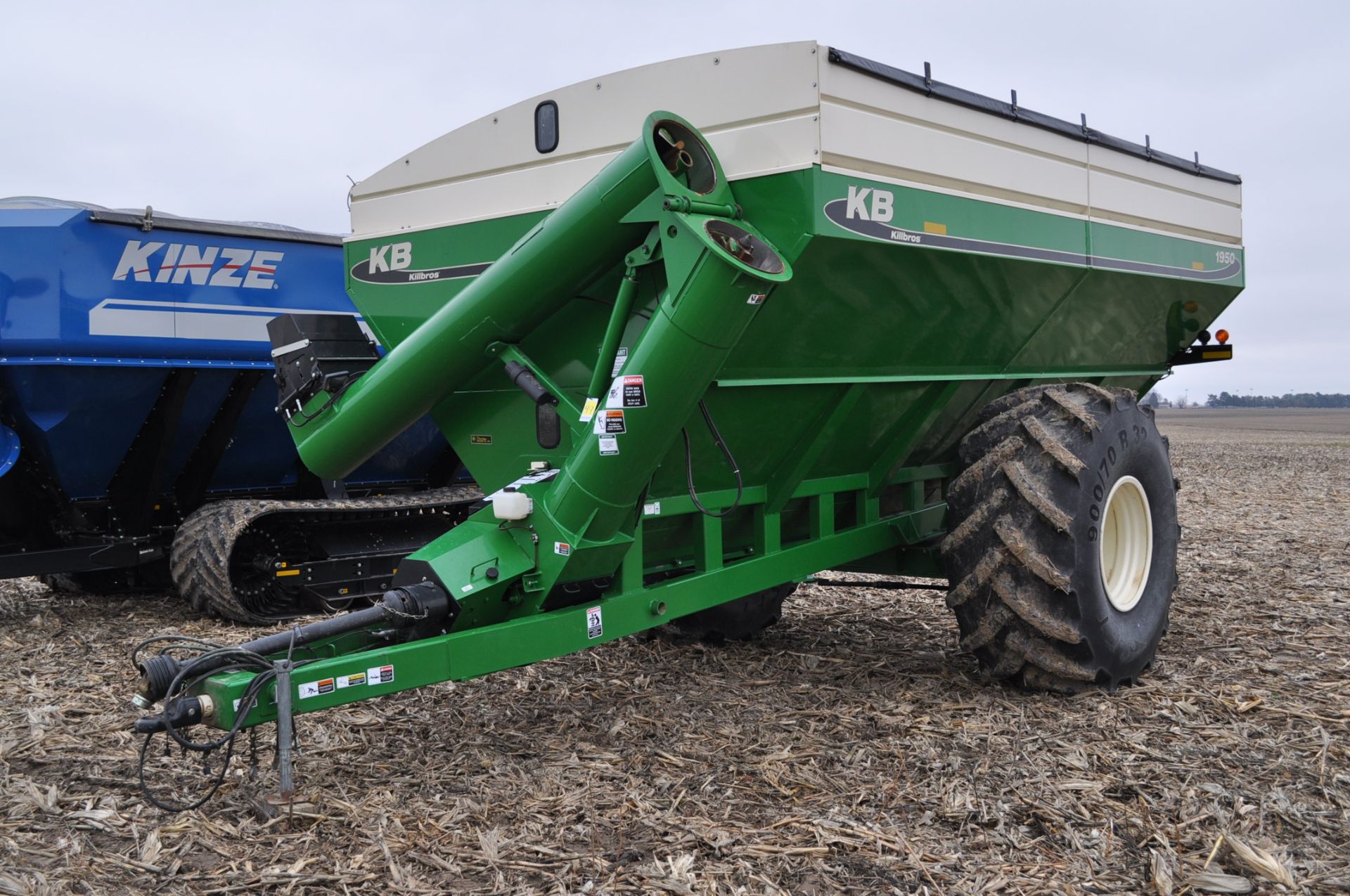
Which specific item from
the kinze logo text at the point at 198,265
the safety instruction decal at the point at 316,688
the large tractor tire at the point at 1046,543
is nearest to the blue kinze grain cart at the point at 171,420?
the kinze logo text at the point at 198,265

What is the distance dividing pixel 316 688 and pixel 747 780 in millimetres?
1386

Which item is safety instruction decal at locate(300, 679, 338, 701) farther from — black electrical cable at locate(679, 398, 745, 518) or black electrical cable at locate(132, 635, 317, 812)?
black electrical cable at locate(679, 398, 745, 518)

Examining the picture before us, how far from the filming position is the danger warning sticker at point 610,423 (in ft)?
12.1

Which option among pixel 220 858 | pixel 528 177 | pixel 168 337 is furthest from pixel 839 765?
pixel 168 337

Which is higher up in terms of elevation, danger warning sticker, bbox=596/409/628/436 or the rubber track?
danger warning sticker, bbox=596/409/628/436

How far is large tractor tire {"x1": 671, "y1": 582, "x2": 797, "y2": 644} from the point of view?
565cm

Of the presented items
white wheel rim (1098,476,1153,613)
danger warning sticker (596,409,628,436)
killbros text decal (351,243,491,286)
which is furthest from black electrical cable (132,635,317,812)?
white wheel rim (1098,476,1153,613)

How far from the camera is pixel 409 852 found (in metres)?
3.18

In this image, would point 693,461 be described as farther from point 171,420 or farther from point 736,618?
point 171,420

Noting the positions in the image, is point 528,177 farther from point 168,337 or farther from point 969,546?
point 168,337

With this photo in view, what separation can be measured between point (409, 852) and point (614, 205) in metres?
2.03

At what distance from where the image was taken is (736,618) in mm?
5676

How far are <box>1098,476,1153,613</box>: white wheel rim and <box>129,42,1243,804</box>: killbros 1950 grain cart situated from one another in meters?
0.01

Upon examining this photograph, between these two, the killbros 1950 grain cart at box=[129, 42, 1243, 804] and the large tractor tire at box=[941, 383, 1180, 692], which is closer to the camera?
the killbros 1950 grain cart at box=[129, 42, 1243, 804]
